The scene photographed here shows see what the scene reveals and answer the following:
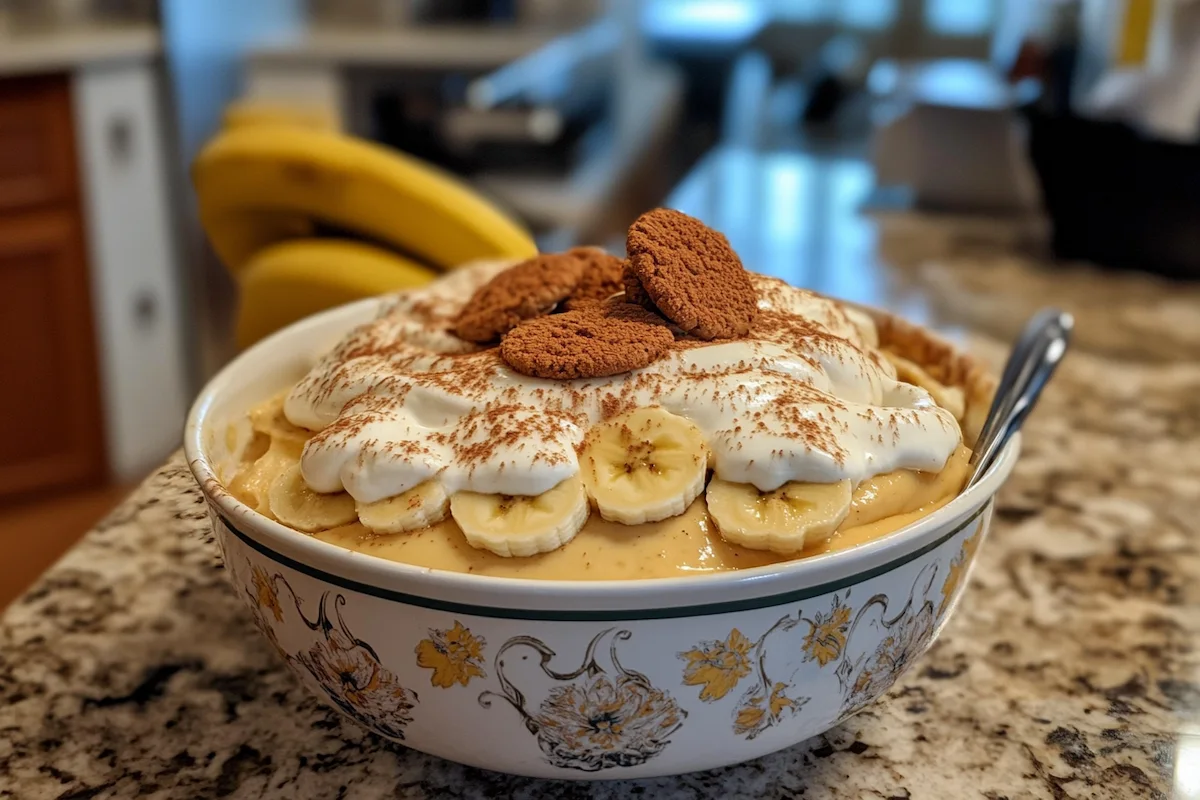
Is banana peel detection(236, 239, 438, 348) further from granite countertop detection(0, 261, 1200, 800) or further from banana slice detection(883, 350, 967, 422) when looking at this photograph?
banana slice detection(883, 350, 967, 422)

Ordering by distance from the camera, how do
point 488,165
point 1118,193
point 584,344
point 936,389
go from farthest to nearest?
point 488,165, point 1118,193, point 936,389, point 584,344

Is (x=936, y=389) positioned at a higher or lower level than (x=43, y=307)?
higher

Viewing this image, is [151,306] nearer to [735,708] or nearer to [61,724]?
[61,724]

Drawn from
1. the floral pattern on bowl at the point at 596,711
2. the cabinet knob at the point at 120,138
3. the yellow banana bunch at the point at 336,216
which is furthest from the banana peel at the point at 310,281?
the cabinet knob at the point at 120,138

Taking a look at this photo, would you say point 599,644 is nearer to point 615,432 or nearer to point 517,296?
point 615,432

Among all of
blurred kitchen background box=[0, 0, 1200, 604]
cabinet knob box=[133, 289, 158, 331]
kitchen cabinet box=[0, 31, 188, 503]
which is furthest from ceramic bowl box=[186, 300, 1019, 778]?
cabinet knob box=[133, 289, 158, 331]

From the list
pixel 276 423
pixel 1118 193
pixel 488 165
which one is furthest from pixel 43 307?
pixel 1118 193

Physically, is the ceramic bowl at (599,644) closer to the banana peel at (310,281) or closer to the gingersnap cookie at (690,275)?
the gingersnap cookie at (690,275)
